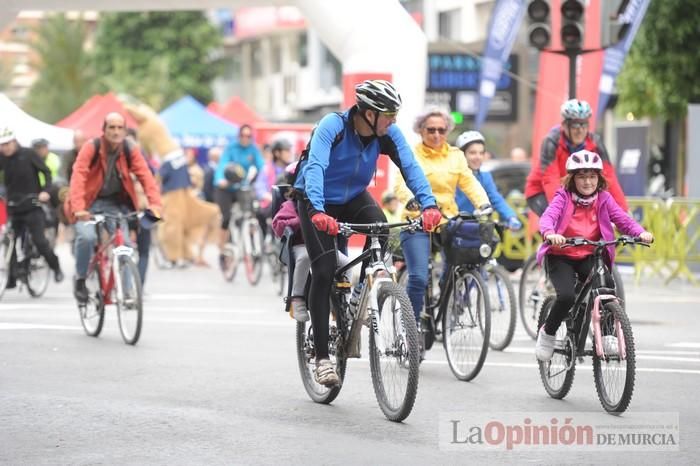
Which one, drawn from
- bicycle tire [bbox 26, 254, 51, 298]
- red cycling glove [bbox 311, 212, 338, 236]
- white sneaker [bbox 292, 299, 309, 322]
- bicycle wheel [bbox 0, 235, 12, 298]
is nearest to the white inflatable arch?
bicycle wheel [bbox 0, 235, 12, 298]

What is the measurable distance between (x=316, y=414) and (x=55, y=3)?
12001mm

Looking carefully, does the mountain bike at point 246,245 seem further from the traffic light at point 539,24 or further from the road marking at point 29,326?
the road marking at point 29,326

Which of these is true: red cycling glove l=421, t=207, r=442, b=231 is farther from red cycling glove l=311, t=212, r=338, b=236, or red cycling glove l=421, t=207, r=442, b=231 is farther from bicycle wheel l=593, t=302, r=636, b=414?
bicycle wheel l=593, t=302, r=636, b=414

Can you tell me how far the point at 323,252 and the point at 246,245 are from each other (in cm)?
1198

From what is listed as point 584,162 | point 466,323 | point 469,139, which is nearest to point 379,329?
point 584,162

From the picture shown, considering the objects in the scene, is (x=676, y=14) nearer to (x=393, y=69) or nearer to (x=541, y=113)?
(x=541, y=113)

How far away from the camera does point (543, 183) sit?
12453 millimetres

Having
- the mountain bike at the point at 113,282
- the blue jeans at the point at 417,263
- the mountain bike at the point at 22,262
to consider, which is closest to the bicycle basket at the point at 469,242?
the blue jeans at the point at 417,263

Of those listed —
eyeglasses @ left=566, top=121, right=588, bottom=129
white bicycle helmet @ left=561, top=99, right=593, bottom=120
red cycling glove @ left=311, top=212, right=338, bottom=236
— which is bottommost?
red cycling glove @ left=311, top=212, right=338, bottom=236

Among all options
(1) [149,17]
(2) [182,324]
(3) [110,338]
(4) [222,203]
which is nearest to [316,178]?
(3) [110,338]

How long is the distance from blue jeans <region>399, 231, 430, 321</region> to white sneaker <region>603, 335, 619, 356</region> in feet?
7.49

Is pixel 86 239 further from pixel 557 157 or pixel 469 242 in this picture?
pixel 557 157

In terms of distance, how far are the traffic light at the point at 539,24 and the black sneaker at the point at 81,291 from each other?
280 inches

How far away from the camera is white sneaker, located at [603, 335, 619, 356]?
29.2 ft
